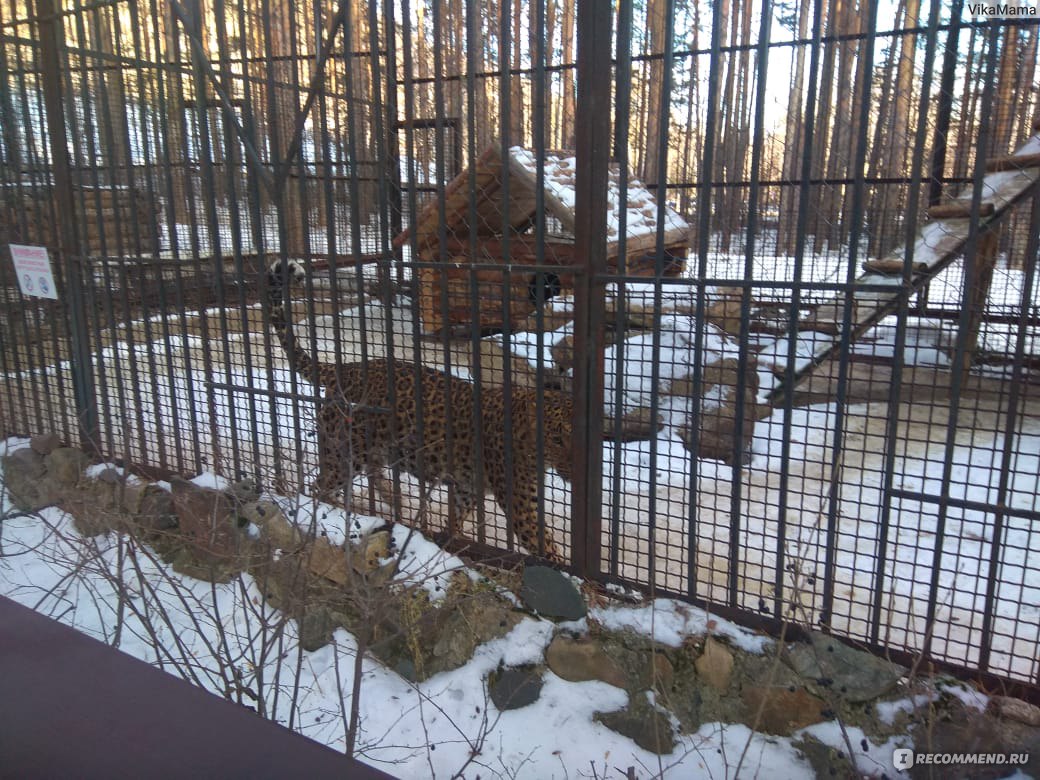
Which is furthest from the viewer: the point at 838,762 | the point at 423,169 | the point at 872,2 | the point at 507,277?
the point at 423,169

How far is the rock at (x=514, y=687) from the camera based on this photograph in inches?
140

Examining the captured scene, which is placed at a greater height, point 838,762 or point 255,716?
point 255,716

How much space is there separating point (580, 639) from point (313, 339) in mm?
2196

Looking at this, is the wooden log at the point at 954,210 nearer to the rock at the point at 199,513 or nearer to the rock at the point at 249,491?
the rock at the point at 249,491

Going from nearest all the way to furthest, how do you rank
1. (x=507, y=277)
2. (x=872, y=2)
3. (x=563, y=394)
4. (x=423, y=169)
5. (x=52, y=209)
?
(x=872, y=2) → (x=507, y=277) → (x=563, y=394) → (x=52, y=209) → (x=423, y=169)

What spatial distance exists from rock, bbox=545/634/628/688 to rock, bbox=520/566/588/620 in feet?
0.42

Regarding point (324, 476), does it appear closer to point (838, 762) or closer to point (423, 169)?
point (838, 762)

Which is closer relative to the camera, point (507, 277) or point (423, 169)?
point (507, 277)

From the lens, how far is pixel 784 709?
326 centimetres

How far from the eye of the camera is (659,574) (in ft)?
13.1

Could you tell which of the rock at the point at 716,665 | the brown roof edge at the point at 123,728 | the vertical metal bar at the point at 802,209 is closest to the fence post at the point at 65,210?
the rock at the point at 716,665

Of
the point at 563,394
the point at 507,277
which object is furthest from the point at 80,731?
the point at 563,394

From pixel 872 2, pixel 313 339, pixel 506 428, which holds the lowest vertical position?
pixel 506 428

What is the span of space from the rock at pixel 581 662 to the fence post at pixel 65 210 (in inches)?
133
